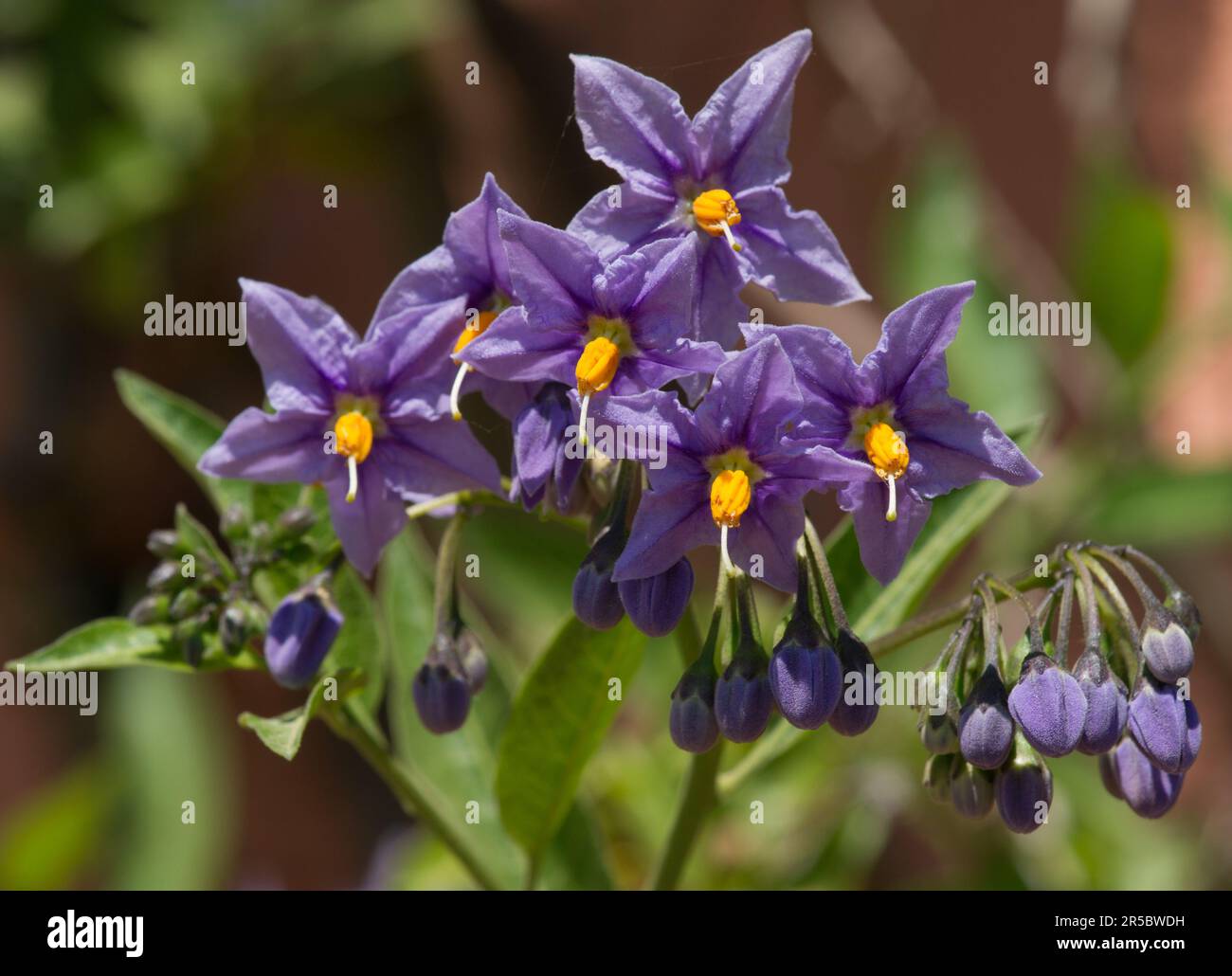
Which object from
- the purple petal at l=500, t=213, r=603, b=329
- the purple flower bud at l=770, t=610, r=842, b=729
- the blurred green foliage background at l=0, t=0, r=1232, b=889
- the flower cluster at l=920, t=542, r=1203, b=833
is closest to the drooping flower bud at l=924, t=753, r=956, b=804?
the flower cluster at l=920, t=542, r=1203, b=833

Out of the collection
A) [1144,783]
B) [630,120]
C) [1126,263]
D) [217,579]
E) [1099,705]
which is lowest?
[1144,783]

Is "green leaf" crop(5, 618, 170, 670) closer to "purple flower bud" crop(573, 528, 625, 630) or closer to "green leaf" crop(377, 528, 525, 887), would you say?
"green leaf" crop(377, 528, 525, 887)

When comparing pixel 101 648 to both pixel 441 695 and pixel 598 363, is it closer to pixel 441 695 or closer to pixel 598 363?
pixel 441 695

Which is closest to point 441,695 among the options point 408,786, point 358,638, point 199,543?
point 408,786

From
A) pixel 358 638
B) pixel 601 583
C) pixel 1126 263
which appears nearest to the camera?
pixel 601 583

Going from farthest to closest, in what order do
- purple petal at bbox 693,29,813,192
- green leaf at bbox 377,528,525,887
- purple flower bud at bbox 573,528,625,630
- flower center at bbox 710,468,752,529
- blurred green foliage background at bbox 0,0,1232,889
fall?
blurred green foliage background at bbox 0,0,1232,889 → green leaf at bbox 377,528,525,887 → purple petal at bbox 693,29,813,192 → purple flower bud at bbox 573,528,625,630 → flower center at bbox 710,468,752,529
